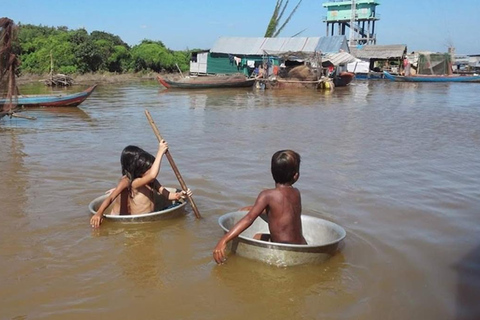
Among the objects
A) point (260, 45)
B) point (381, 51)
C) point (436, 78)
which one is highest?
point (381, 51)

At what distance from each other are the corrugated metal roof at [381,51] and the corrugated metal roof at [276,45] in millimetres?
7787

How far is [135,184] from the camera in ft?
12.5

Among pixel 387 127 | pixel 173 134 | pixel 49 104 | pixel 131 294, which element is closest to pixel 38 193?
pixel 131 294

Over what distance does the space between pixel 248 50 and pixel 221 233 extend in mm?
27721

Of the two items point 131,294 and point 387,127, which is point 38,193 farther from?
point 387,127

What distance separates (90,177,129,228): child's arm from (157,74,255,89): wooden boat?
68.4 feet

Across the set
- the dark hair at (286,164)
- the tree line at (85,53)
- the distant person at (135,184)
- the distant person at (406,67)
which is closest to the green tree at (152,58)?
the tree line at (85,53)

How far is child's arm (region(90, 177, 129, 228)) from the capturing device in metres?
3.80

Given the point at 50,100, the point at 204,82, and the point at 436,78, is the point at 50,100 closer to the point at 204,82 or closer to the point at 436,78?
the point at 204,82

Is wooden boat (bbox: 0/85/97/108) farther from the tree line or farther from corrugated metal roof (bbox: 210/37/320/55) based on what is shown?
corrugated metal roof (bbox: 210/37/320/55)

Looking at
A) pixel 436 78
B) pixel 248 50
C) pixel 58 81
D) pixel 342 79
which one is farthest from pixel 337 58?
pixel 58 81

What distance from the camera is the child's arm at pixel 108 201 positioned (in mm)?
3803

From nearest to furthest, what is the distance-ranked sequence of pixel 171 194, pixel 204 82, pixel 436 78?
pixel 171 194, pixel 204 82, pixel 436 78

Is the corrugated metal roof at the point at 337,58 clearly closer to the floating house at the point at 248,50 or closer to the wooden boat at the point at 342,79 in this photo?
the wooden boat at the point at 342,79
